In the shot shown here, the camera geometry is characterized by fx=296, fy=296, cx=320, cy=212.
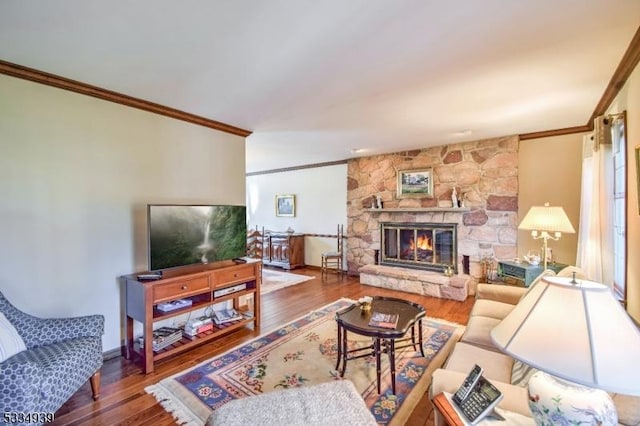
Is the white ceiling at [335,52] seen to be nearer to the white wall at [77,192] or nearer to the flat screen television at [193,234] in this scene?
the white wall at [77,192]

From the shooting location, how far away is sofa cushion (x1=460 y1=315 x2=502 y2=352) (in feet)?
7.26

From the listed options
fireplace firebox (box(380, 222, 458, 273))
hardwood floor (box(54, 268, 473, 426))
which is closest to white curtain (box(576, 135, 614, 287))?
hardwood floor (box(54, 268, 473, 426))

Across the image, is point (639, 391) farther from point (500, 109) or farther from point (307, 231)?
point (307, 231)

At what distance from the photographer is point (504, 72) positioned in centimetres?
241

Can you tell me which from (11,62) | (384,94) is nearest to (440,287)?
(384,94)

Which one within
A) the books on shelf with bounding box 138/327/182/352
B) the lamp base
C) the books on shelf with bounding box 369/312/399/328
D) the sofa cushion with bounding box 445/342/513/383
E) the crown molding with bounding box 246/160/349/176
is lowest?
the books on shelf with bounding box 138/327/182/352

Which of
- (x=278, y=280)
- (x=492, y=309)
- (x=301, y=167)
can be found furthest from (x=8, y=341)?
(x=301, y=167)

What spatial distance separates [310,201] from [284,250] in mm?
1321

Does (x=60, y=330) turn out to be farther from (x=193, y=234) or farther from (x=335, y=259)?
(x=335, y=259)

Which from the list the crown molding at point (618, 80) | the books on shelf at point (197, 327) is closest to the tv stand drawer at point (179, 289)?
the books on shelf at point (197, 327)

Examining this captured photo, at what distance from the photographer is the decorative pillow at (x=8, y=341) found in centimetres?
178

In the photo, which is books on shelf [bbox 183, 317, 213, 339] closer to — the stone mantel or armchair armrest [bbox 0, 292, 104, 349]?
armchair armrest [bbox 0, 292, 104, 349]

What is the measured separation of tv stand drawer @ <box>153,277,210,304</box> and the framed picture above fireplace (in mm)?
3883

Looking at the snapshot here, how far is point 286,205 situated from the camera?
7.59 meters
